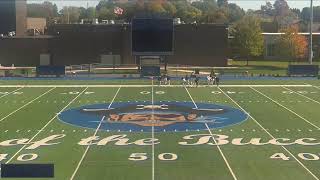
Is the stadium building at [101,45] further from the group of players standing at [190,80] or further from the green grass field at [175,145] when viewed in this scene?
the green grass field at [175,145]

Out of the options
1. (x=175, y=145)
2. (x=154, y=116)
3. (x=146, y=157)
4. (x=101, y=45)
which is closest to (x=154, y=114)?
(x=154, y=116)

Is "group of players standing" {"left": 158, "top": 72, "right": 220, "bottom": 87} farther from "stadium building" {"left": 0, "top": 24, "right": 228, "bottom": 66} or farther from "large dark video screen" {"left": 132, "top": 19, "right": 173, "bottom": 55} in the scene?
"stadium building" {"left": 0, "top": 24, "right": 228, "bottom": 66}

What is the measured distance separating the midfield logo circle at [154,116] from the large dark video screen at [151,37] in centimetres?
1906

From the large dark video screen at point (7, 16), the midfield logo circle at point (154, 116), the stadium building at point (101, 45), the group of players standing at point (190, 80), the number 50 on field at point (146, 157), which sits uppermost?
the large dark video screen at point (7, 16)

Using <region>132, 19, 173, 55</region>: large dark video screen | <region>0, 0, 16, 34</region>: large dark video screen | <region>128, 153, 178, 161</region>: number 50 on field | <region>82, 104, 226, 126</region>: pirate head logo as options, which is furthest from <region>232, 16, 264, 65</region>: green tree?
<region>128, 153, 178, 161</region>: number 50 on field

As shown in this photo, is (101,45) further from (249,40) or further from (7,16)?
(249,40)

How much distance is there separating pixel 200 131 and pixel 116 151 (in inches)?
189

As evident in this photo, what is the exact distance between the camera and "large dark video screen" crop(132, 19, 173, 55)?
4922 cm

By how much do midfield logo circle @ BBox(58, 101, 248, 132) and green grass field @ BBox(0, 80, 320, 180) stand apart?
0.52 meters

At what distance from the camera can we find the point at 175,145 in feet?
64.6

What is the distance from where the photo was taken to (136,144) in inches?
781

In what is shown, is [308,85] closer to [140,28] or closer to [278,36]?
[140,28]

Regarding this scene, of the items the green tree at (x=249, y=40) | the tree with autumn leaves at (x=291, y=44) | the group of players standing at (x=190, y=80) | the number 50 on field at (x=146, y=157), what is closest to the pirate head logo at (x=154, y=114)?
the number 50 on field at (x=146, y=157)

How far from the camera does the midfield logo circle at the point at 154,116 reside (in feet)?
77.3
